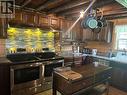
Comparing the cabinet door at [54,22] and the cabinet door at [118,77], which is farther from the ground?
the cabinet door at [54,22]

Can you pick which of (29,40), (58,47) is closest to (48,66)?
(29,40)

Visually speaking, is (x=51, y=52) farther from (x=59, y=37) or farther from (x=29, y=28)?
(x=29, y=28)

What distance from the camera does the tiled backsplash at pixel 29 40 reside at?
11.1 ft

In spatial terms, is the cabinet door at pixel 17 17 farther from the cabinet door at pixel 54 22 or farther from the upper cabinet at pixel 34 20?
the cabinet door at pixel 54 22

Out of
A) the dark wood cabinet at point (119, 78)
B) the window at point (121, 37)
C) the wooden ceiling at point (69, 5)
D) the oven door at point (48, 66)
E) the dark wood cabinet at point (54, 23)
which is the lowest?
the dark wood cabinet at point (119, 78)

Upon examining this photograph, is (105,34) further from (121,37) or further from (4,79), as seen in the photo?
(4,79)

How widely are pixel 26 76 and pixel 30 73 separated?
0.13 meters

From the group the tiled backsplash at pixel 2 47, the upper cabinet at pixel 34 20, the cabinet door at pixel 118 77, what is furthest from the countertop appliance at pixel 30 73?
the cabinet door at pixel 118 77

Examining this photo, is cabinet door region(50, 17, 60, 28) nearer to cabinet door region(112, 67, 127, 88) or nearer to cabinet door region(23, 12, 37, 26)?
cabinet door region(23, 12, 37, 26)

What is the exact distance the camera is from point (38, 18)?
148 inches

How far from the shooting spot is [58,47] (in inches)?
175

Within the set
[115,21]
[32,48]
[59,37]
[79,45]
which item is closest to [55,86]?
[32,48]

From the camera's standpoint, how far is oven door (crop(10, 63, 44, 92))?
2936mm

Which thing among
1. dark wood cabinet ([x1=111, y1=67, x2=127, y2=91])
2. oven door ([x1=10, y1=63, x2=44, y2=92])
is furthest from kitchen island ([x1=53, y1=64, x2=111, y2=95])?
dark wood cabinet ([x1=111, y1=67, x2=127, y2=91])
